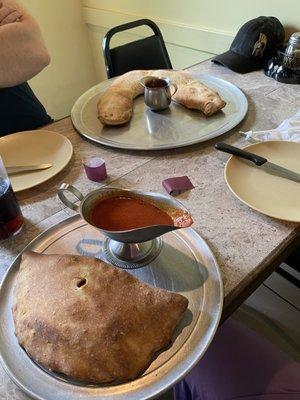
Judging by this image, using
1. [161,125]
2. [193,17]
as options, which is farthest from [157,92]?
[193,17]

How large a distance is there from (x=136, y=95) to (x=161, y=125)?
196 millimetres

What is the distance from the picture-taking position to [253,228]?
646 mm

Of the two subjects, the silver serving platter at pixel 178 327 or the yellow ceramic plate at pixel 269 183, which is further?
the yellow ceramic plate at pixel 269 183

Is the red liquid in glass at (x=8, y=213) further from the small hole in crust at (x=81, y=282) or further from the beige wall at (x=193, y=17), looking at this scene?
the beige wall at (x=193, y=17)

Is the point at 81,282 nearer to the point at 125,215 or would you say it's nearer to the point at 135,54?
the point at 125,215

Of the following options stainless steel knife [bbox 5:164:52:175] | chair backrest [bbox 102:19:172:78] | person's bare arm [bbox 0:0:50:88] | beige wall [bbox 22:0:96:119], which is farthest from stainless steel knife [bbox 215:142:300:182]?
beige wall [bbox 22:0:96:119]

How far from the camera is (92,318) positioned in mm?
460

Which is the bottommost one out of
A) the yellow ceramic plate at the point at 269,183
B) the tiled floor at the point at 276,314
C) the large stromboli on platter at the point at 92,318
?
the tiled floor at the point at 276,314

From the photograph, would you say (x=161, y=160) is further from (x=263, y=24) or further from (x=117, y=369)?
(x=263, y=24)

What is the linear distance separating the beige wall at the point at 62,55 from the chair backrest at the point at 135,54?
Answer: 1049 millimetres

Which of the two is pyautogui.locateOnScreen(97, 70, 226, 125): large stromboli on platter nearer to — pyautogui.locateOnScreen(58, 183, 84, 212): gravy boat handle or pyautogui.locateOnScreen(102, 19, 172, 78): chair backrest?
pyautogui.locateOnScreen(102, 19, 172, 78): chair backrest

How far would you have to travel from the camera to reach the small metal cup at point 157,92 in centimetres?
97

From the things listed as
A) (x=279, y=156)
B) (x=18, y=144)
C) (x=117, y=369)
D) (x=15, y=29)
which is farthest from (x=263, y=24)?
(x=117, y=369)

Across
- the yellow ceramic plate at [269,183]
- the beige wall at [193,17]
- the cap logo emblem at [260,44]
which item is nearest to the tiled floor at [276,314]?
the yellow ceramic plate at [269,183]
